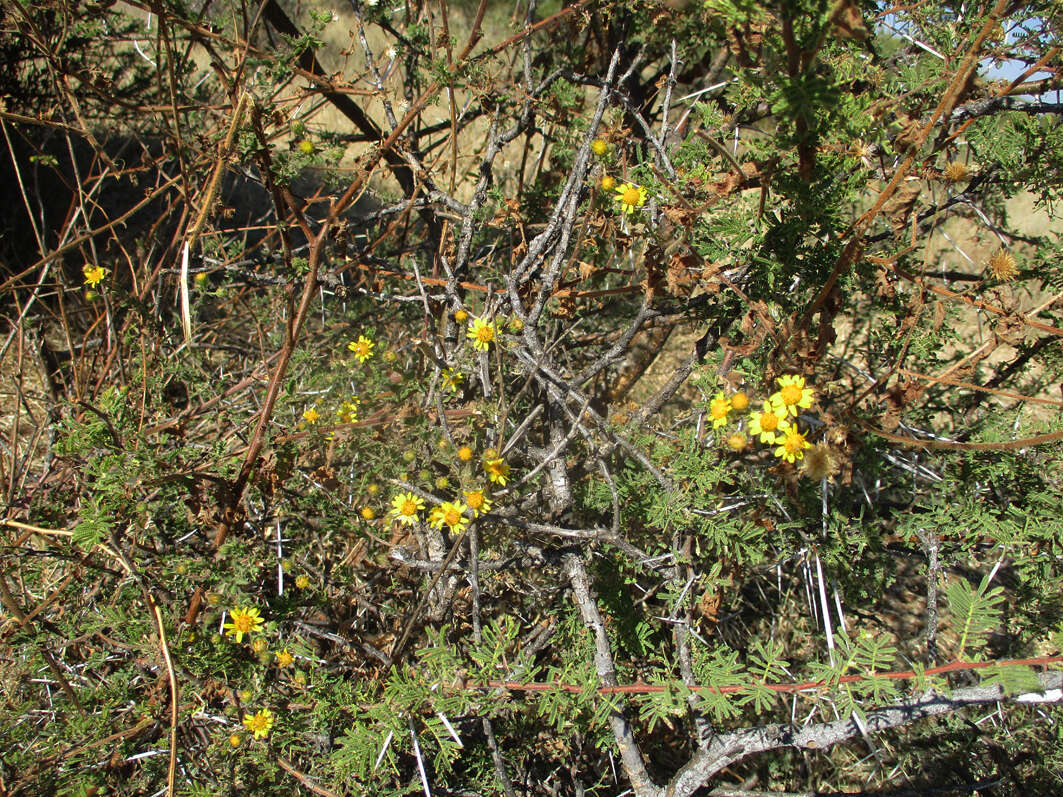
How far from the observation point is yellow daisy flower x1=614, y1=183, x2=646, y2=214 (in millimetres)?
1616

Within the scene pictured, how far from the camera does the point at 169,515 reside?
194 centimetres

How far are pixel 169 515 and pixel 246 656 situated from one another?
483mm

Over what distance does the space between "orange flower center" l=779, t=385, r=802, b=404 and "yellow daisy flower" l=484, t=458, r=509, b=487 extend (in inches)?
24.6

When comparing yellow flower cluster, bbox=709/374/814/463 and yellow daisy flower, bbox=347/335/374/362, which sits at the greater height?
yellow flower cluster, bbox=709/374/814/463

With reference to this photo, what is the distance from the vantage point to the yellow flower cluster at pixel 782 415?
1324 mm

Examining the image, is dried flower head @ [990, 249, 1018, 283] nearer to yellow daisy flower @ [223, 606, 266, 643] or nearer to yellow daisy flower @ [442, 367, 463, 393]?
yellow daisy flower @ [442, 367, 463, 393]

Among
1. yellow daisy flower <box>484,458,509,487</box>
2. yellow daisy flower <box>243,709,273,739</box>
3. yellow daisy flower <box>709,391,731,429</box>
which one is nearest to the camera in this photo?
yellow daisy flower <box>709,391,731,429</box>

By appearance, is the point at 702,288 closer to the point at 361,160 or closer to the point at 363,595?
the point at 361,160

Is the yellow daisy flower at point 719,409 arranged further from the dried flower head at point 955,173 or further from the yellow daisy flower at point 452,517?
the dried flower head at point 955,173

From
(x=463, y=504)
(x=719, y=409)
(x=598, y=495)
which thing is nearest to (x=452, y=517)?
(x=463, y=504)

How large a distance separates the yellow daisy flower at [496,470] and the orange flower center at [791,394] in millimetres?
626

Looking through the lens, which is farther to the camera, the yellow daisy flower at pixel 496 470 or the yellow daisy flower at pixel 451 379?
the yellow daisy flower at pixel 451 379

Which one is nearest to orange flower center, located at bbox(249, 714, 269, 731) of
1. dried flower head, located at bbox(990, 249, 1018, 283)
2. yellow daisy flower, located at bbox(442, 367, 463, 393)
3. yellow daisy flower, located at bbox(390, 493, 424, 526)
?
yellow daisy flower, located at bbox(390, 493, 424, 526)

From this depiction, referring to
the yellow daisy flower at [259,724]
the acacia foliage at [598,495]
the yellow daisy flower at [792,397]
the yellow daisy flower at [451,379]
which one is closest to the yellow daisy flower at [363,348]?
the acacia foliage at [598,495]
